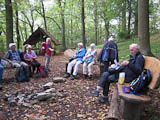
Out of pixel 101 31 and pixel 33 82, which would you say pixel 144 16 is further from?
pixel 101 31

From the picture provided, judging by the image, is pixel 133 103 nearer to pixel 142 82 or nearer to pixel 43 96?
pixel 142 82

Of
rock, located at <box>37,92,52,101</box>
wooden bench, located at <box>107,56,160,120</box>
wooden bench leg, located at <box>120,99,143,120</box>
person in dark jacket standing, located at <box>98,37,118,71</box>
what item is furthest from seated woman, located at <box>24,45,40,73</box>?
wooden bench leg, located at <box>120,99,143,120</box>

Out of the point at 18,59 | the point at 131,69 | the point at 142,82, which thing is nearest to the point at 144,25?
the point at 131,69

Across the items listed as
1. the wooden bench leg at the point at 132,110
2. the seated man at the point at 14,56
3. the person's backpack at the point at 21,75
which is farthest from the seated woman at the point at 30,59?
the wooden bench leg at the point at 132,110

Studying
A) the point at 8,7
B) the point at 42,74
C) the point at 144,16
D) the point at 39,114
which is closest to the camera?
the point at 39,114

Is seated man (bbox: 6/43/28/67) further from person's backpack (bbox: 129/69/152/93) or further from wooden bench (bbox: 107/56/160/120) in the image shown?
person's backpack (bbox: 129/69/152/93)

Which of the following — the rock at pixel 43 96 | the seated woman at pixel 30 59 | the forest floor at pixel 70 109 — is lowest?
the forest floor at pixel 70 109

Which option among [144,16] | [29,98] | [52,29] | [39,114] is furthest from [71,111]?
[52,29]

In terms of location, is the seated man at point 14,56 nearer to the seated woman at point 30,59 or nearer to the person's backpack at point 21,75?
the person's backpack at point 21,75

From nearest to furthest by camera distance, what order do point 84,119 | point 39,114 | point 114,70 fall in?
point 84,119
point 39,114
point 114,70

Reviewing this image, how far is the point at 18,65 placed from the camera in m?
5.32

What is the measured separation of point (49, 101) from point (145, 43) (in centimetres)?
424

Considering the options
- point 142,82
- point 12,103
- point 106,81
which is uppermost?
point 142,82

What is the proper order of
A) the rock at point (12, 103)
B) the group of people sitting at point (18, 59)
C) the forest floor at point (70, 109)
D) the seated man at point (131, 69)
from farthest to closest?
1. the group of people sitting at point (18, 59)
2. the rock at point (12, 103)
3. the seated man at point (131, 69)
4. the forest floor at point (70, 109)
